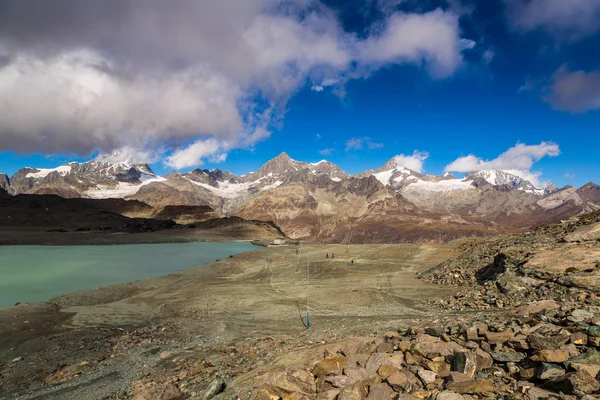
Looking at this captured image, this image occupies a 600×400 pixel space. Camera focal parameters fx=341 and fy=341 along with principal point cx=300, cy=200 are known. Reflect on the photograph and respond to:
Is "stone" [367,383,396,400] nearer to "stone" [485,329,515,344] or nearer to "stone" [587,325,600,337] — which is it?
→ "stone" [485,329,515,344]

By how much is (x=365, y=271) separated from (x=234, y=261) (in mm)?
21150

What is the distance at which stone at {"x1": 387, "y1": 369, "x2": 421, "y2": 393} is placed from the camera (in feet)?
24.1

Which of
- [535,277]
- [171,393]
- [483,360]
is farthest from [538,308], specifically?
[171,393]

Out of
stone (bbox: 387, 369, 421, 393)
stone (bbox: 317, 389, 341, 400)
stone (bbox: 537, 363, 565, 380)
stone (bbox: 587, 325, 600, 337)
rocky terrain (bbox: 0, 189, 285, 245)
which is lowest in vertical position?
stone (bbox: 317, 389, 341, 400)

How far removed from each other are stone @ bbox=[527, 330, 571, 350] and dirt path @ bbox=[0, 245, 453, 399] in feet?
26.4

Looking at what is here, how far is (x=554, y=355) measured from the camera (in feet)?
24.4

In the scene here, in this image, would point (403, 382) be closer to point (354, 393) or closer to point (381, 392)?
point (381, 392)

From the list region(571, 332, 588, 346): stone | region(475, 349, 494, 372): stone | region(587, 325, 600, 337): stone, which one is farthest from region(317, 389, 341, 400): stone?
region(587, 325, 600, 337): stone

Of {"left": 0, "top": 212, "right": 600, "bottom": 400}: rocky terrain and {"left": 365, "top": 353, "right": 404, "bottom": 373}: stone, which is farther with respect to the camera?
{"left": 365, "top": 353, "right": 404, "bottom": 373}: stone

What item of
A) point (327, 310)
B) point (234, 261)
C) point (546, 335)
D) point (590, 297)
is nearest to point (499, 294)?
point (590, 297)

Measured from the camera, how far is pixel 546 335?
28.7 ft

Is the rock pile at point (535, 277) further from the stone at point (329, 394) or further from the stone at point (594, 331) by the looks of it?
the stone at point (329, 394)

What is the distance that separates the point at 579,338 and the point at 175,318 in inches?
808

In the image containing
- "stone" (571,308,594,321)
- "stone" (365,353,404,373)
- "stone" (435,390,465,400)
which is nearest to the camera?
"stone" (435,390,465,400)
